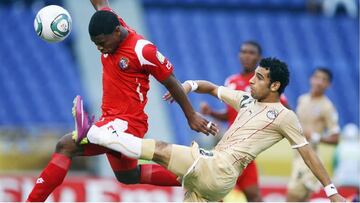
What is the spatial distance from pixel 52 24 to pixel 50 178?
1.39 meters

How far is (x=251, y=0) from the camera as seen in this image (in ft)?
66.3

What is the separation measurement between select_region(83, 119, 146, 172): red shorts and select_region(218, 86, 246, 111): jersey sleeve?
926 mm

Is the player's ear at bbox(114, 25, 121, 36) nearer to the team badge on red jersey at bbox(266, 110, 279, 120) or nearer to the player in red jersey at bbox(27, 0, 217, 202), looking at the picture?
the player in red jersey at bbox(27, 0, 217, 202)

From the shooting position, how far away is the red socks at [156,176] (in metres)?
8.95

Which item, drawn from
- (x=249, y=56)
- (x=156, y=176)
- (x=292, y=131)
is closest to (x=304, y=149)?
(x=292, y=131)

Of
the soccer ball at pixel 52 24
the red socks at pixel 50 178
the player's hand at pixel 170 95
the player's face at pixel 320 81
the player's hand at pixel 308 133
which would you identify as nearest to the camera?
the soccer ball at pixel 52 24

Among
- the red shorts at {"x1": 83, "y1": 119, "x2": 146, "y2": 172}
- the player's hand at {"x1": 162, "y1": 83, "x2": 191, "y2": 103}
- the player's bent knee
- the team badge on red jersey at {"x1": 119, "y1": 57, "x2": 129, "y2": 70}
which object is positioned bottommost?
the player's bent knee

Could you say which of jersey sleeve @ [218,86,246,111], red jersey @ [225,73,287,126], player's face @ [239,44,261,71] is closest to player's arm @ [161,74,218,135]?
jersey sleeve @ [218,86,246,111]

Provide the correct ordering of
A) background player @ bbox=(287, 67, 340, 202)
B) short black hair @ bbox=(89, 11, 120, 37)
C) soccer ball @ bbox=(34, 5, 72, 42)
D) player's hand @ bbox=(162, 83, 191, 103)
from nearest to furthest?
1. short black hair @ bbox=(89, 11, 120, 37)
2. soccer ball @ bbox=(34, 5, 72, 42)
3. player's hand @ bbox=(162, 83, 191, 103)
4. background player @ bbox=(287, 67, 340, 202)

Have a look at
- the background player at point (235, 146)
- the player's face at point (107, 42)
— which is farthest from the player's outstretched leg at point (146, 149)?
the player's face at point (107, 42)

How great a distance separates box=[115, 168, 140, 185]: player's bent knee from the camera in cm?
880

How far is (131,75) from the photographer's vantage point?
8445 millimetres

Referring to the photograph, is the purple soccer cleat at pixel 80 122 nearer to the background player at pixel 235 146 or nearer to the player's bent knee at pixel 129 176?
the background player at pixel 235 146

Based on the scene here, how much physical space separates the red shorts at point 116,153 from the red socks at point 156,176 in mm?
168
